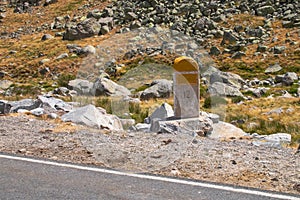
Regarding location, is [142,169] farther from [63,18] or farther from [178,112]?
[63,18]

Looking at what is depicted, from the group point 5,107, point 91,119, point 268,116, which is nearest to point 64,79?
point 5,107

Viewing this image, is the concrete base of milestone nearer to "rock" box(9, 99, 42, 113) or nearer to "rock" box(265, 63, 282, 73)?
"rock" box(9, 99, 42, 113)

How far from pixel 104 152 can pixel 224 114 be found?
8.00 m

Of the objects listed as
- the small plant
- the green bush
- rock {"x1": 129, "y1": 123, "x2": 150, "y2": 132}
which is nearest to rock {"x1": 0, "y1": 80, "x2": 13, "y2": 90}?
the small plant

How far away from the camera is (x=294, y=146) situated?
9273mm

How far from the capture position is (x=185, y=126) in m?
10.0

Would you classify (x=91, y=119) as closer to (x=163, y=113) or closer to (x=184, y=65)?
(x=163, y=113)

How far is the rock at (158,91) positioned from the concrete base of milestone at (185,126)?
9.54 meters

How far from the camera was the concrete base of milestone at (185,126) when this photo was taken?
9.83m

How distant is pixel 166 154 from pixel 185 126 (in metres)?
2.37

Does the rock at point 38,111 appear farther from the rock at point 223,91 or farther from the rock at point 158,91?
the rock at point 223,91

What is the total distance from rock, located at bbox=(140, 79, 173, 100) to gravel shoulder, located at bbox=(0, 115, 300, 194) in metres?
10.3

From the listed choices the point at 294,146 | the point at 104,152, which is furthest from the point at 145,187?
the point at 294,146

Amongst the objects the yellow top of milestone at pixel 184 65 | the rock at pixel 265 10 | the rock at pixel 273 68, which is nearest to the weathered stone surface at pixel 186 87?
the yellow top of milestone at pixel 184 65
